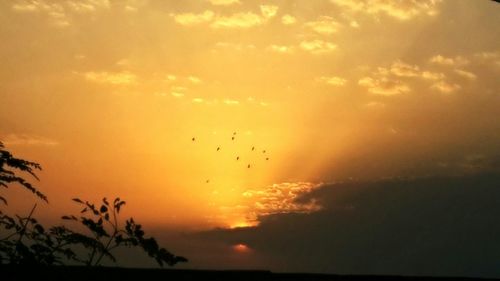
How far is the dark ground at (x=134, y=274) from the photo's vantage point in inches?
146

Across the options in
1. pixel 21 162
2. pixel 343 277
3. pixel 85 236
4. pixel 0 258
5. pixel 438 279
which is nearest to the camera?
pixel 0 258

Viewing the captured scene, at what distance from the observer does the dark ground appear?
372 centimetres

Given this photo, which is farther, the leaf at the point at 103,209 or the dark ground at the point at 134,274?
the leaf at the point at 103,209

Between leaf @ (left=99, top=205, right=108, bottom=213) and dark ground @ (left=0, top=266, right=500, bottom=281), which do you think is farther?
leaf @ (left=99, top=205, right=108, bottom=213)

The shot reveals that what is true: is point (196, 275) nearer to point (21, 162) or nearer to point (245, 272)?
point (245, 272)

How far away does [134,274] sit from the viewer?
408cm

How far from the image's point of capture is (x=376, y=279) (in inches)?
190

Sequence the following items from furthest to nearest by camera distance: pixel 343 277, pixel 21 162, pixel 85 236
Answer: pixel 343 277 < pixel 85 236 < pixel 21 162

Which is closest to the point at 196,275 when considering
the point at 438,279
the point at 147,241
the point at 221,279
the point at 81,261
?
the point at 221,279

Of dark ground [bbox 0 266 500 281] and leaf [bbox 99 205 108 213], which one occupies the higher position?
leaf [bbox 99 205 108 213]

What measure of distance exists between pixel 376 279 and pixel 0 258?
302 cm

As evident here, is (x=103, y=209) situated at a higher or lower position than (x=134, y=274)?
higher

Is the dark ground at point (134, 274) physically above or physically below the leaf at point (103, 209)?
below

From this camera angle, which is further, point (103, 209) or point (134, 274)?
point (103, 209)
